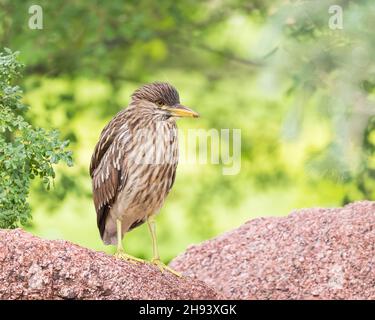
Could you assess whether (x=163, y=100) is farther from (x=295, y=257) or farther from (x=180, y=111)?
(x=295, y=257)

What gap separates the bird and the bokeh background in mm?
1315

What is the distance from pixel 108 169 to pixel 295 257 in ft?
3.96

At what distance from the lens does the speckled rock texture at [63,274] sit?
5.03 m

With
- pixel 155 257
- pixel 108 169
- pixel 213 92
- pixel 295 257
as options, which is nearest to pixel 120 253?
pixel 155 257

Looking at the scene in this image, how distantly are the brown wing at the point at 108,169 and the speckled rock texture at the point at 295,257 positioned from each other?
83 centimetres

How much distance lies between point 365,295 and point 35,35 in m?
4.74

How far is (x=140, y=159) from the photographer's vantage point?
18.7 feet

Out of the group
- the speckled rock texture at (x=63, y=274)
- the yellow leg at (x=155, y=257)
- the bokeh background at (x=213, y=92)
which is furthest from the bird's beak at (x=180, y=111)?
the bokeh background at (x=213, y=92)

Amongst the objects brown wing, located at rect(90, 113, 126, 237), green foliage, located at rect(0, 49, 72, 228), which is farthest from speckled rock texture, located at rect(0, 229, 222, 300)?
brown wing, located at rect(90, 113, 126, 237)

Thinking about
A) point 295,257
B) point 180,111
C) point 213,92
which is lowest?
point 295,257

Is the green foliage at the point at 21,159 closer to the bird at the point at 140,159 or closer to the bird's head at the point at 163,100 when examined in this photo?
the bird at the point at 140,159

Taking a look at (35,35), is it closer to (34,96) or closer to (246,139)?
(34,96)

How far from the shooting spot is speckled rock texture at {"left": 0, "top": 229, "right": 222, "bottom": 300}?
5027 millimetres

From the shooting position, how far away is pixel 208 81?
11.3m
